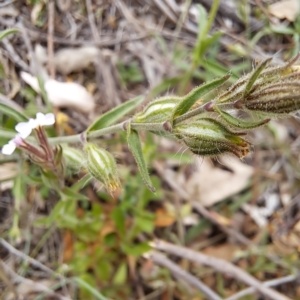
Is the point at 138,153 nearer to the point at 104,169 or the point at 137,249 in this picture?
the point at 104,169

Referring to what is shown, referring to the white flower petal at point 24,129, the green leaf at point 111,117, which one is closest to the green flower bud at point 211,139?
the green leaf at point 111,117

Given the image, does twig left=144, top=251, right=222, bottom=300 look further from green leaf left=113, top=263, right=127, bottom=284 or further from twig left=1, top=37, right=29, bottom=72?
twig left=1, top=37, right=29, bottom=72

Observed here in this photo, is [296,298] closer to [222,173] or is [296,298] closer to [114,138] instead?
[222,173]

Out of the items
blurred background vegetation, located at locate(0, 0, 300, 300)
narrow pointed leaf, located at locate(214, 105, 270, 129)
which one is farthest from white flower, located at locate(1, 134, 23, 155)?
narrow pointed leaf, located at locate(214, 105, 270, 129)

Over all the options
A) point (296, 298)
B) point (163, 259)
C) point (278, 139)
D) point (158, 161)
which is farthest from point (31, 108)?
point (296, 298)

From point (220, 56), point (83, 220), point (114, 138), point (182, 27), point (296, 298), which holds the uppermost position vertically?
point (182, 27)

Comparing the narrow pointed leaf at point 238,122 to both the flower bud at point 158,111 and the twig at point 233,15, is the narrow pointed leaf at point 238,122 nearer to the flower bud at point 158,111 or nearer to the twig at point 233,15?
the flower bud at point 158,111

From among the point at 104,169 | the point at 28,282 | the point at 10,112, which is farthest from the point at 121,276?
the point at 10,112
